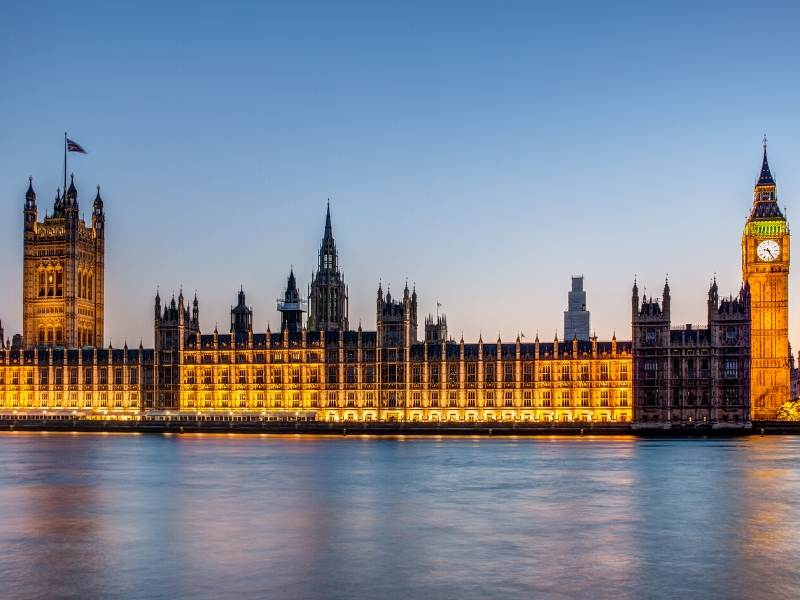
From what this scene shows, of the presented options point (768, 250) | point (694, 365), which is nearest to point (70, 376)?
point (694, 365)

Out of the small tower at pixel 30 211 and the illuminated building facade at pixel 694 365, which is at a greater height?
the small tower at pixel 30 211

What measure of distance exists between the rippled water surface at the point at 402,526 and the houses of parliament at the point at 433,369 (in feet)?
136

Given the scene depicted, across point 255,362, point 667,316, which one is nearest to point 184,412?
point 255,362

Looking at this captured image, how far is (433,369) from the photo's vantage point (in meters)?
136

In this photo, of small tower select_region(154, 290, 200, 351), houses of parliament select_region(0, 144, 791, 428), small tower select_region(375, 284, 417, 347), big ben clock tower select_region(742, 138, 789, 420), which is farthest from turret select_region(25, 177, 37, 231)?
big ben clock tower select_region(742, 138, 789, 420)

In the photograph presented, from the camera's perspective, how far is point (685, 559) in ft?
132

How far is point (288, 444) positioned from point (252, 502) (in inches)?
2043

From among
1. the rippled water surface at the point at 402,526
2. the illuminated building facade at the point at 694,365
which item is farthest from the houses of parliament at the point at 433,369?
the rippled water surface at the point at 402,526

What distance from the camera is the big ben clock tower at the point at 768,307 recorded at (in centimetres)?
14450

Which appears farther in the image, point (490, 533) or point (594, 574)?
point (490, 533)

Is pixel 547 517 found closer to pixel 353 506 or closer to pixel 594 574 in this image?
pixel 353 506

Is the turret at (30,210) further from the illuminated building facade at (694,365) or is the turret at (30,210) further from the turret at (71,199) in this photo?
the illuminated building facade at (694,365)

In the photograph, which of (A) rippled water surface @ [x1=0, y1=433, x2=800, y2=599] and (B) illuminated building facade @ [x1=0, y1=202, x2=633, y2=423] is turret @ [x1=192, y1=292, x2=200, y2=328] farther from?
(A) rippled water surface @ [x1=0, y1=433, x2=800, y2=599]

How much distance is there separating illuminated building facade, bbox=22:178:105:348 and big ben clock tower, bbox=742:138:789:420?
97634 mm
